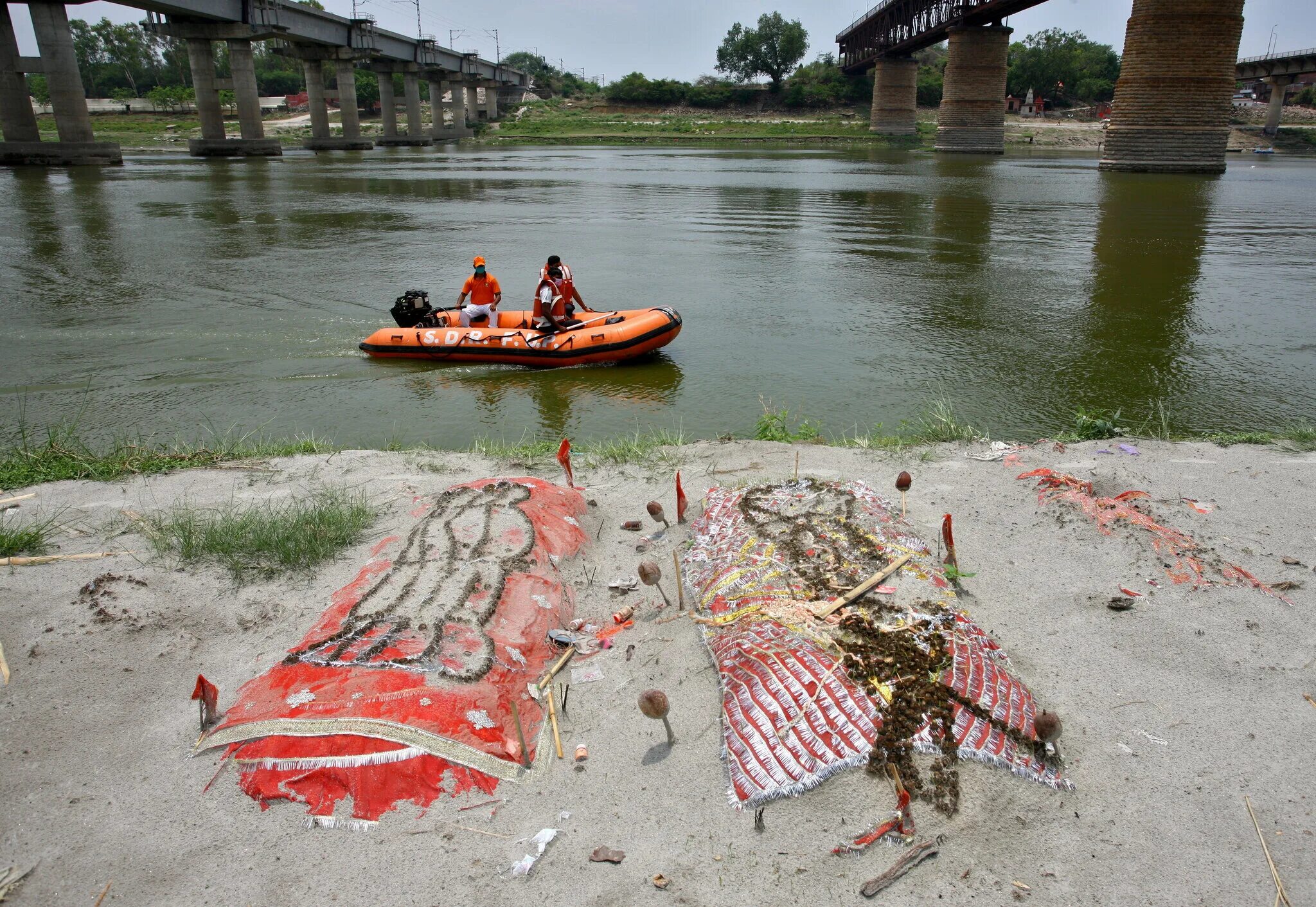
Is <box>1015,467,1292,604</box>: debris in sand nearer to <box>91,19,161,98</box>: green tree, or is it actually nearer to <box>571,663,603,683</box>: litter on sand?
<box>571,663,603,683</box>: litter on sand

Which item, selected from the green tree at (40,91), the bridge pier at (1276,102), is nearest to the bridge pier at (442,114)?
the green tree at (40,91)

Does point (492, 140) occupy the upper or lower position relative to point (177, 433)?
upper

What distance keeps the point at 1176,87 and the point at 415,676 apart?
3681 cm

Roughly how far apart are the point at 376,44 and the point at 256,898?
67.2 m

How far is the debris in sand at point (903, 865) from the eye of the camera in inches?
A: 106

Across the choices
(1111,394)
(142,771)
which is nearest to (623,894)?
(142,771)

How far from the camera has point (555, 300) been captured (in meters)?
11.1

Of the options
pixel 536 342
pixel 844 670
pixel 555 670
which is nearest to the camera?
pixel 844 670

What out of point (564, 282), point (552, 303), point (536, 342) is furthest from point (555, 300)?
point (536, 342)

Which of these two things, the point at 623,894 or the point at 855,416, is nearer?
the point at 623,894

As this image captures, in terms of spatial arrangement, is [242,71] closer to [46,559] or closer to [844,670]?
[46,559]

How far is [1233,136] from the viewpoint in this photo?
7006 centimetres

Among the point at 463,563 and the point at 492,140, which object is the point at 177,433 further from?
the point at 492,140

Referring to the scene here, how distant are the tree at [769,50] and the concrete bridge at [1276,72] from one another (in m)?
49.8
